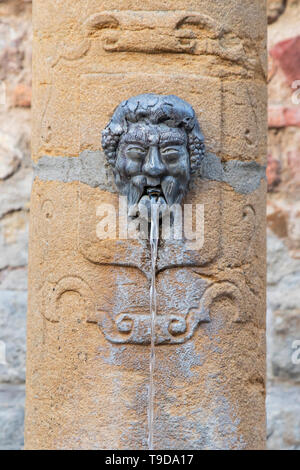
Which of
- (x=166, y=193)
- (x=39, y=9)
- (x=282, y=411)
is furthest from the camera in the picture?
(x=282, y=411)

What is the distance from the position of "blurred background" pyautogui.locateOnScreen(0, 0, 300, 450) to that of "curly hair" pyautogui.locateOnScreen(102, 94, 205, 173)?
0.89m

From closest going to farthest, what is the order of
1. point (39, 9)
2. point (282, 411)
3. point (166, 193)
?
point (166, 193), point (39, 9), point (282, 411)

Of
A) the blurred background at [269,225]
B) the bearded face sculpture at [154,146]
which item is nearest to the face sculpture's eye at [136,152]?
the bearded face sculpture at [154,146]

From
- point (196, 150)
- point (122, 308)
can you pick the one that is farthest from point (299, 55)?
point (122, 308)

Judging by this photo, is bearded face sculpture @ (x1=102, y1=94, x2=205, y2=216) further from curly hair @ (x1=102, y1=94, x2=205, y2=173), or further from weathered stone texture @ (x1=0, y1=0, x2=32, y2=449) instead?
weathered stone texture @ (x1=0, y1=0, x2=32, y2=449)

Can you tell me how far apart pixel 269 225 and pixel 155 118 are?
39.4 inches

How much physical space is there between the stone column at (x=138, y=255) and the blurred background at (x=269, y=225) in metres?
0.75

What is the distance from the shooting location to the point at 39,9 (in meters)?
1.79

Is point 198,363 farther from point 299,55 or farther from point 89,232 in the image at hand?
point 299,55

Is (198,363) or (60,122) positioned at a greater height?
(60,122)

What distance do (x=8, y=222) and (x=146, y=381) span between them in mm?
991

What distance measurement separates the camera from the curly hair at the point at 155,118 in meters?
1.63

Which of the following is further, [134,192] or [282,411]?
[282,411]

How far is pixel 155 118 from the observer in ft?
5.38
